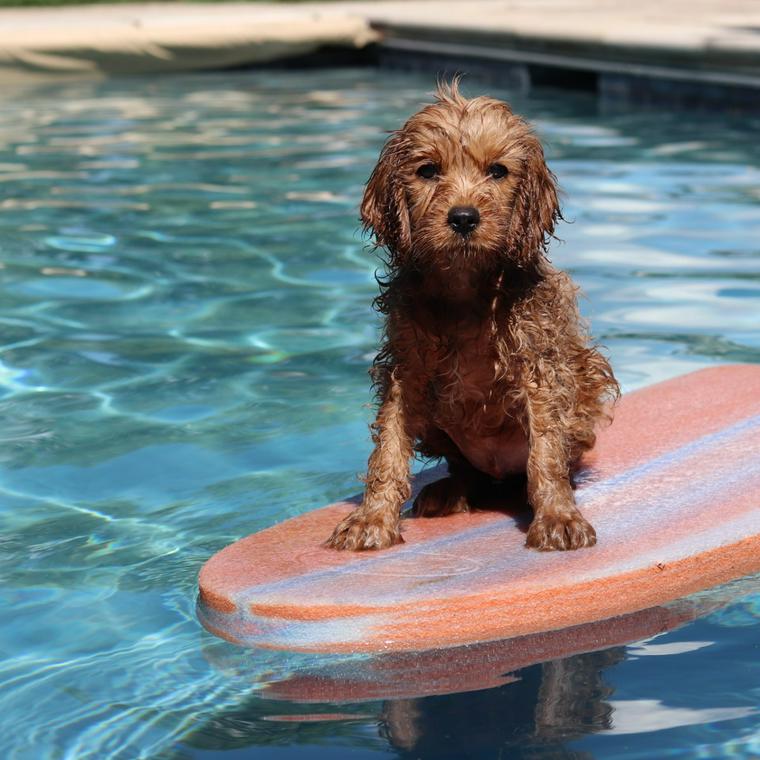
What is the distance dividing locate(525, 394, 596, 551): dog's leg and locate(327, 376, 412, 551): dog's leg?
0.40 metres

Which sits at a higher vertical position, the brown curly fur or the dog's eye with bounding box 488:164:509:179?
the dog's eye with bounding box 488:164:509:179

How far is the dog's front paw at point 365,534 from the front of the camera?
4.61m

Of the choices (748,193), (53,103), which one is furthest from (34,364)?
(53,103)

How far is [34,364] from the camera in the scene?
23.7 ft

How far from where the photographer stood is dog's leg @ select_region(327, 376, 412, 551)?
4.56 metres

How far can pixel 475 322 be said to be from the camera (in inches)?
177

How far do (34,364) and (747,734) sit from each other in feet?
14.9

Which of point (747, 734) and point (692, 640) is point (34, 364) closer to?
point (692, 640)

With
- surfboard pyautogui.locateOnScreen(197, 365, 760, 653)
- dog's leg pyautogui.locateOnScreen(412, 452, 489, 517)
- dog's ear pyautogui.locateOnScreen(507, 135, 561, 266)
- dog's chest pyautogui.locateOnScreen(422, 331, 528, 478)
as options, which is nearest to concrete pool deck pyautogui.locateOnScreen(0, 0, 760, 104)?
surfboard pyautogui.locateOnScreen(197, 365, 760, 653)

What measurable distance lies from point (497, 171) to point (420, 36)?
45.6 ft

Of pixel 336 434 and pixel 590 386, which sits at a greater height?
pixel 590 386

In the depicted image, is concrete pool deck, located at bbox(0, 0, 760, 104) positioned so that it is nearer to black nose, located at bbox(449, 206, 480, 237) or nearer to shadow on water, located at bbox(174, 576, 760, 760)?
black nose, located at bbox(449, 206, 480, 237)

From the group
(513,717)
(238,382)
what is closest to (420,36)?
(238,382)

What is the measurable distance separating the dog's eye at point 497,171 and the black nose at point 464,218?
0.17 meters
